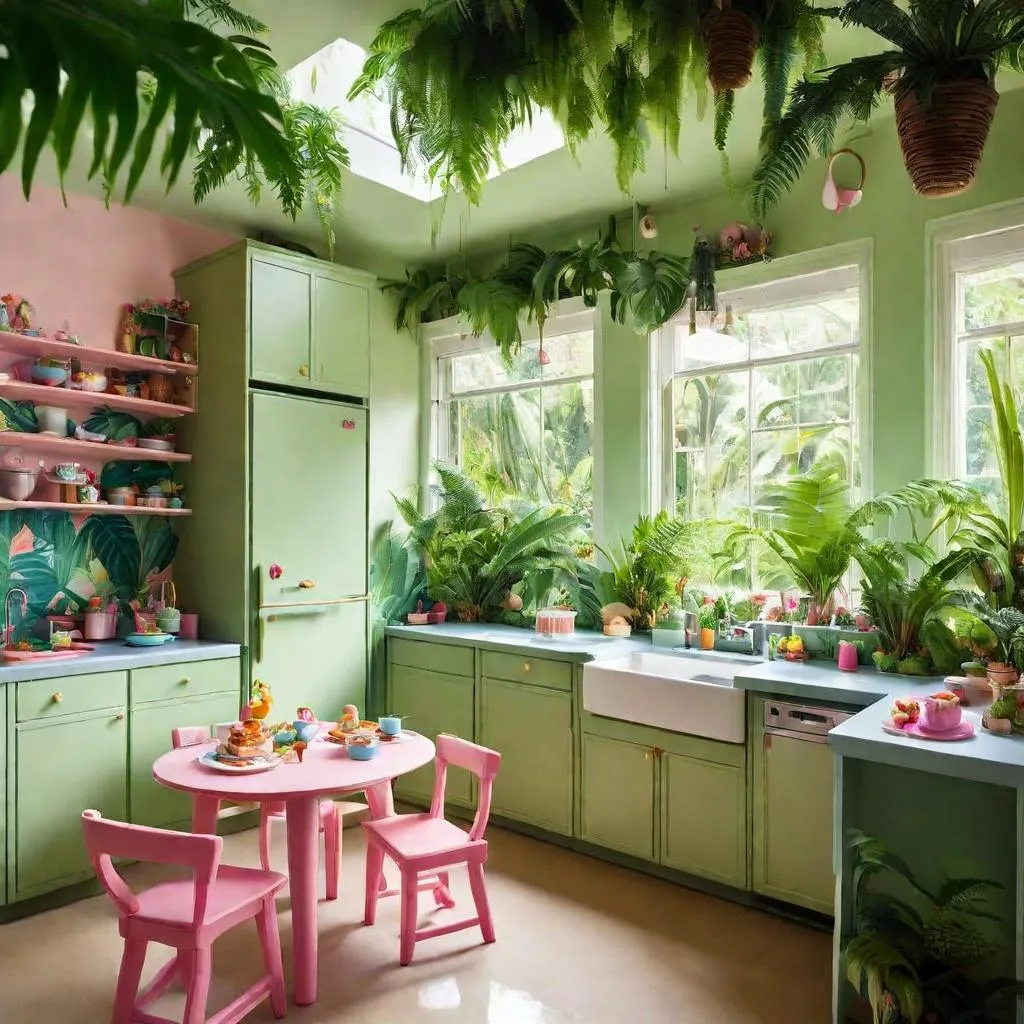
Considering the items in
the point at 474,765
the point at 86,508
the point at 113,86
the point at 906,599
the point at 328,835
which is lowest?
the point at 328,835

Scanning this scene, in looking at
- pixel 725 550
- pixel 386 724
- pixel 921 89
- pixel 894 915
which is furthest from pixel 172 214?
pixel 894 915

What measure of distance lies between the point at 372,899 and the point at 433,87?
2.66 metres

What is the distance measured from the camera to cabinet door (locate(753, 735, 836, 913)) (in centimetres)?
282

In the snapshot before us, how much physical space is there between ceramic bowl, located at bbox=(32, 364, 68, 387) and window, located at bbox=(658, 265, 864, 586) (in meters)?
2.75

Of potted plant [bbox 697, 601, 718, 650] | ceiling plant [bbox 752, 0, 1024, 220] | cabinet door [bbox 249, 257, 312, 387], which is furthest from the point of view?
cabinet door [bbox 249, 257, 312, 387]

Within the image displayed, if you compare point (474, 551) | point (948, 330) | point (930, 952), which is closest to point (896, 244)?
point (948, 330)

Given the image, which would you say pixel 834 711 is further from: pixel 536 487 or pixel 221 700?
pixel 221 700

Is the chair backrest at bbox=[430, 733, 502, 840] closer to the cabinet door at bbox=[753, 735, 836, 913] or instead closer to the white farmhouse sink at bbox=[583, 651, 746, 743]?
the white farmhouse sink at bbox=[583, 651, 746, 743]

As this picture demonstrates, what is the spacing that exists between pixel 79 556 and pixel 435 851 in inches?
89.7

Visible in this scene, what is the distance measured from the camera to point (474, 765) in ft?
9.22

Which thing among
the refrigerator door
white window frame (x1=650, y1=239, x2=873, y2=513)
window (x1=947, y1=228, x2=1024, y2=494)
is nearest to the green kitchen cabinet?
white window frame (x1=650, y1=239, x2=873, y2=513)

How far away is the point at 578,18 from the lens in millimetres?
1927

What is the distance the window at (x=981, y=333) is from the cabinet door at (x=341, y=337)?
2756 mm

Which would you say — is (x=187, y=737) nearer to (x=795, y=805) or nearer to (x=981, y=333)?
(x=795, y=805)
